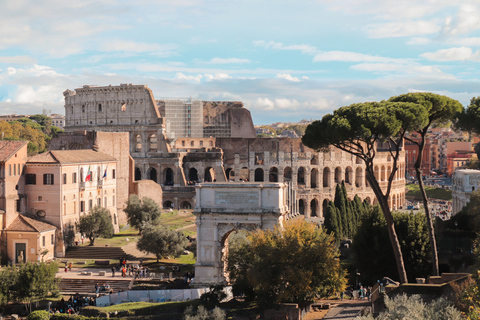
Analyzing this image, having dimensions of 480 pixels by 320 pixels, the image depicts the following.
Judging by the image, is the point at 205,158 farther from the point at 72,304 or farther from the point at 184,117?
the point at 72,304

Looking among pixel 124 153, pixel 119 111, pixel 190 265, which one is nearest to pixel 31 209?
pixel 190 265

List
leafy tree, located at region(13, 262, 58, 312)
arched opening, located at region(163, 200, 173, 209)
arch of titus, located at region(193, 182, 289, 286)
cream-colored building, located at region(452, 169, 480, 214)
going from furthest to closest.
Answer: arched opening, located at region(163, 200, 173, 209), cream-colored building, located at region(452, 169, 480, 214), arch of titus, located at region(193, 182, 289, 286), leafy tree, located at region(13, 262, 58, 312)

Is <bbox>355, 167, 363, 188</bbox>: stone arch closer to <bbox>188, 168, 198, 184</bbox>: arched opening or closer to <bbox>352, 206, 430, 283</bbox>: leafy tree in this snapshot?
<bbox>188, 168, 198, 184</bbox>: arched opening

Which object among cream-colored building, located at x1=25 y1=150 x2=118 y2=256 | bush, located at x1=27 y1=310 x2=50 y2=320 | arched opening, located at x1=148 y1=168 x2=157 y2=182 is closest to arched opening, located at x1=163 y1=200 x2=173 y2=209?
arched opening, located at x1=148 y1=168 x2=157 y2=182

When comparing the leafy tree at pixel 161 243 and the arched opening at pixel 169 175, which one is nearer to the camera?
the leafy tree at pixel 161 243

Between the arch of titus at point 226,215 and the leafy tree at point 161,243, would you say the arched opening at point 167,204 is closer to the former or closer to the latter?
the leafy tree at point 161,243

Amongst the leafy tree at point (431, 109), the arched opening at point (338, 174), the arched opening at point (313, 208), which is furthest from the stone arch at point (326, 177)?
the leafy tree at point (431, 109)

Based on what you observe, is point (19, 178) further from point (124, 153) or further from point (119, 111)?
point (119, 111)
